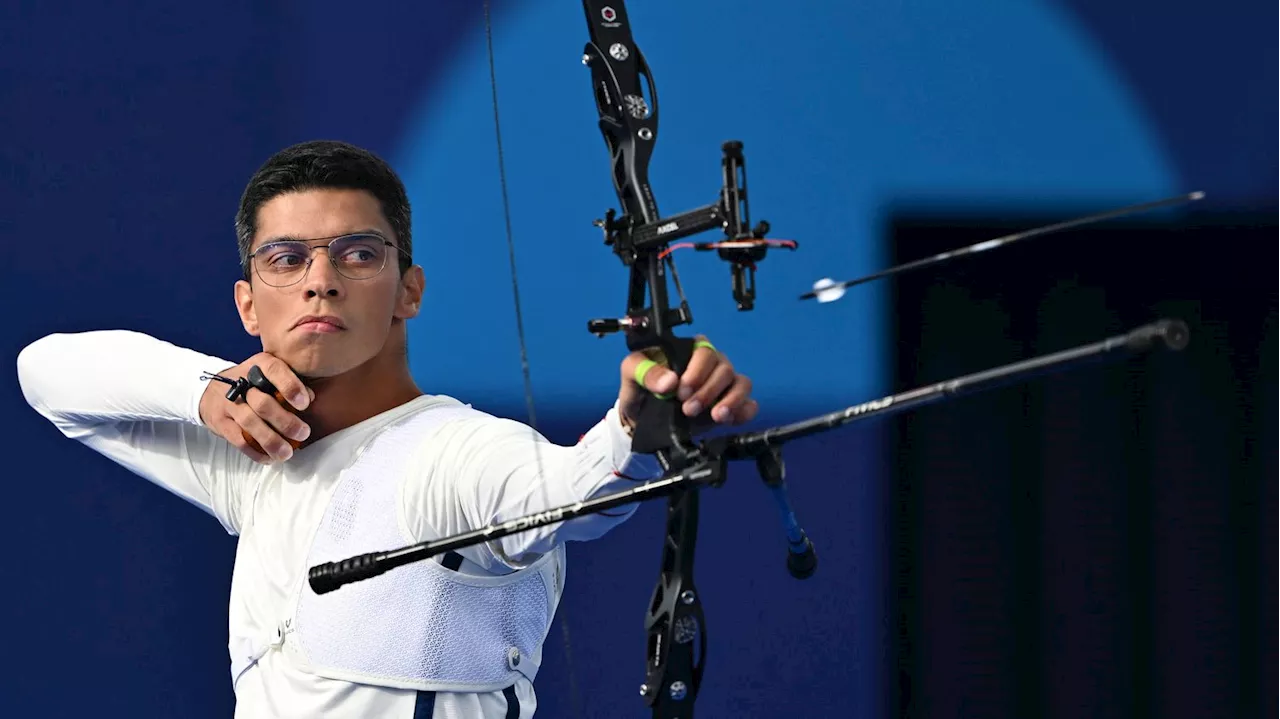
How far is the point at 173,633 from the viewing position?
116 inches

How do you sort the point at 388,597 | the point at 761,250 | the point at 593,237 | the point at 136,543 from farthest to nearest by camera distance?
the point at 136,543, the point at 593,237, the point at 388,597, the point at 761,250

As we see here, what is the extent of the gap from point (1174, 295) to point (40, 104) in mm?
2378

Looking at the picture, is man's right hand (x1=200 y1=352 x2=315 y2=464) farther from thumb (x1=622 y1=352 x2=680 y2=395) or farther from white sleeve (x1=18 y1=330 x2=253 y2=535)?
thumb (x1=622 y1=352 x2=680 y2=395)

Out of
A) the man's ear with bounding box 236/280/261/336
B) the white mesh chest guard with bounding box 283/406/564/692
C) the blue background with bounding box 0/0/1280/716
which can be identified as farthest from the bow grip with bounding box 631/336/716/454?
the blue background with bounding box 0/0/1280/716

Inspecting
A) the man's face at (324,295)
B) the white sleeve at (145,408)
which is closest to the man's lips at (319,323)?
the man's face at (324,295)

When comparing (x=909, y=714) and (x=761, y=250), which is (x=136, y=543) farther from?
(x=761, y=250)

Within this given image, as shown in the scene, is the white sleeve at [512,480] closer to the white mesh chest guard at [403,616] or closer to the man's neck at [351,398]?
the white mesh chest guard at [403,616]

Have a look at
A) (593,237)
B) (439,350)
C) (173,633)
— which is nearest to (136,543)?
(173,633)

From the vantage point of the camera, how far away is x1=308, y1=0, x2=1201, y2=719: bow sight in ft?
4.01

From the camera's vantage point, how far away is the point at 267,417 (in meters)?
1.82

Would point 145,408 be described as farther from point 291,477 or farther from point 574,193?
point 574,193

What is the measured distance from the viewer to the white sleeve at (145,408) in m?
2.00

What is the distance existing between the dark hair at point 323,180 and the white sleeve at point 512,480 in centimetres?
35

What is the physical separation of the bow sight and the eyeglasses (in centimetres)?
45
